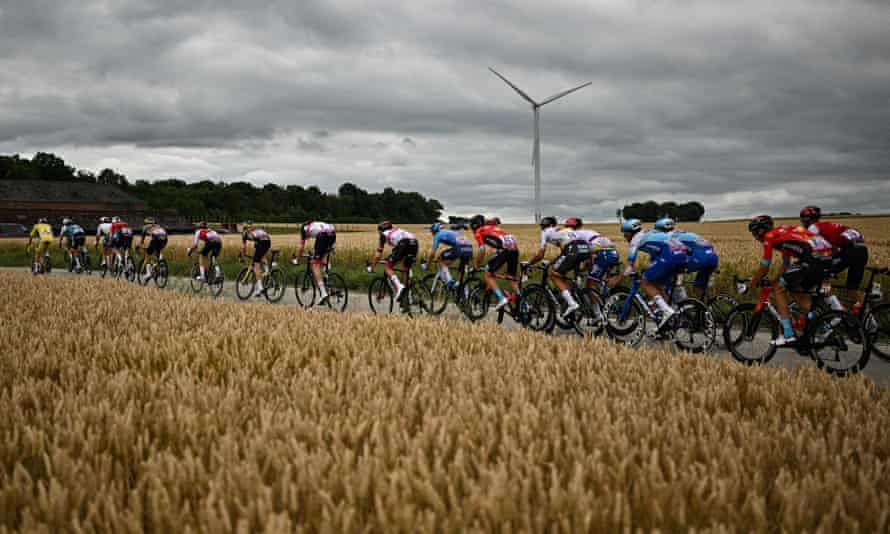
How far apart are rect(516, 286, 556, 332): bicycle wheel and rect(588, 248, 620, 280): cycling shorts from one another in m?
1.16

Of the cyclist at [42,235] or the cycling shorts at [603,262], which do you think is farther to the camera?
the cyclist at [42,235]

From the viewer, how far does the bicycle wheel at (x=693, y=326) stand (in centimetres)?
913

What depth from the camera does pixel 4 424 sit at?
2.95 meters

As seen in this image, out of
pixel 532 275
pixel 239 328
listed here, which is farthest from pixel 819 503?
pixel 532 275

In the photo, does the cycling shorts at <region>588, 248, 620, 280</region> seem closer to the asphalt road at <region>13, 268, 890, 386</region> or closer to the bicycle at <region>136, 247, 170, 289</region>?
the asphalt road at <region>13, 268, 890, 386</region>

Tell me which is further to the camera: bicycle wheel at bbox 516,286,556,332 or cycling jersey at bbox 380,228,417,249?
cycling jersey at bbox 380,228,417,249

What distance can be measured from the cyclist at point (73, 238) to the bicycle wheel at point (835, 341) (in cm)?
2662

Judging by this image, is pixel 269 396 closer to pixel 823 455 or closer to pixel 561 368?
pixel 561 368

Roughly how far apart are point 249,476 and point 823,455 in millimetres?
2464

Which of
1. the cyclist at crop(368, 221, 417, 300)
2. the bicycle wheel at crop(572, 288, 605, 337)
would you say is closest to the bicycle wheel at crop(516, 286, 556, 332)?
the bicycle wheel at crop(572, 288, 605, 337)

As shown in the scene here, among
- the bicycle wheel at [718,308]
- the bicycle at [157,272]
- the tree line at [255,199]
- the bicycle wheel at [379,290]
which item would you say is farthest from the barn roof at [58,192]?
the bicycle wheel at [718,308]

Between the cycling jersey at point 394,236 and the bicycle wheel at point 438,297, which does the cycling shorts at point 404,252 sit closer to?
the cycling jersey at point 394,236

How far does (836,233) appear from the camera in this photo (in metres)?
9.49

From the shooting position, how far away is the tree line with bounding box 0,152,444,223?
100812 millimetres
